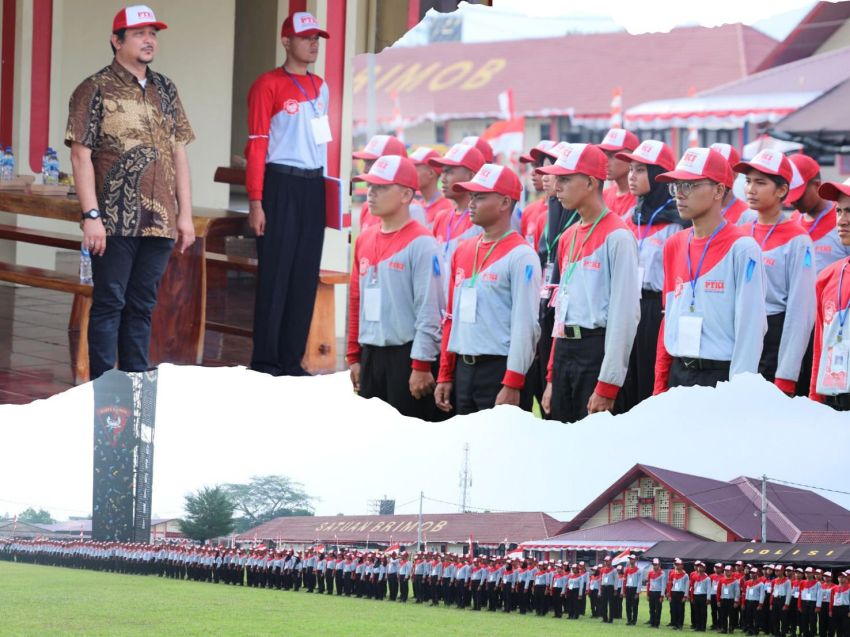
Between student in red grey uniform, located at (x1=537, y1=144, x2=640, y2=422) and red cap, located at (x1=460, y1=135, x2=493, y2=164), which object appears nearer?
student in red grey uniform, located at (x1=537, y1=144, x2=640, y2=422)

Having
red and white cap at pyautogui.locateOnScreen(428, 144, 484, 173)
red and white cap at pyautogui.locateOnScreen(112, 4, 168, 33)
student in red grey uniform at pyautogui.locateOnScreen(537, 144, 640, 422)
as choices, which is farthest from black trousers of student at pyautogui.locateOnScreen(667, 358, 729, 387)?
red and white cap at pyautogui.locateOnScreen(112, 4, 168, 33)

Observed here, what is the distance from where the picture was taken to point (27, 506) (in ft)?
15.2

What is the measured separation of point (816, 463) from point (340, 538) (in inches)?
59.7

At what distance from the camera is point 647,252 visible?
446 cm

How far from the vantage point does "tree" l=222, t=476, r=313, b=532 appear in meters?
4.64

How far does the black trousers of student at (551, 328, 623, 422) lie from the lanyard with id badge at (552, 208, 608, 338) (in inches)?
1.9

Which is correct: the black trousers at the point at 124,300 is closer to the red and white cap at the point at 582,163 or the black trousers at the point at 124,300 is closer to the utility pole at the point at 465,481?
the utility pole at the point at 465,481

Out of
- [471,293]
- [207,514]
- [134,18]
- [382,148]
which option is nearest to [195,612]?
[207,514]

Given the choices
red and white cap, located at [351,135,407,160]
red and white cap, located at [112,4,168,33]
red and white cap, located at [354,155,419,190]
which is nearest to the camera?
red and white cap, located at [112,4,168,33]

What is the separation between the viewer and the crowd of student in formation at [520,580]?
4250mm

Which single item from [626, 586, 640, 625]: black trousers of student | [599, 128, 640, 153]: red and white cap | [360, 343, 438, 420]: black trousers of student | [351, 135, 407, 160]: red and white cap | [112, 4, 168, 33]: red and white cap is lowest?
[626, 586, 640, 625]: black trousers of student

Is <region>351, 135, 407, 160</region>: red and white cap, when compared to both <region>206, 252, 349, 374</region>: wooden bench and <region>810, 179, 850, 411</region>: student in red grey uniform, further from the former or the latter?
<region>810, 179, 850, 411</region>: student in red grey uniform

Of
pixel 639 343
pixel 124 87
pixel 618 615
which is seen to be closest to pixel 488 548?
pixel 618 615

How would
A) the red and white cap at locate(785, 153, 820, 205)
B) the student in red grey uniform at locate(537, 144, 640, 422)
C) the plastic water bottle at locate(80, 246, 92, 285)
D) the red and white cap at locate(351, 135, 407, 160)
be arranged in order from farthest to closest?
1. the plastic water bottle at locate(80, 246, 92, 285)
2. the red and white cap at locate(351, 135, 407, 160)
3. the red and white cap at locate(785, 153, 820, 205)
4. the student in red grey uniform at locate(537, 144, 640, 422)
